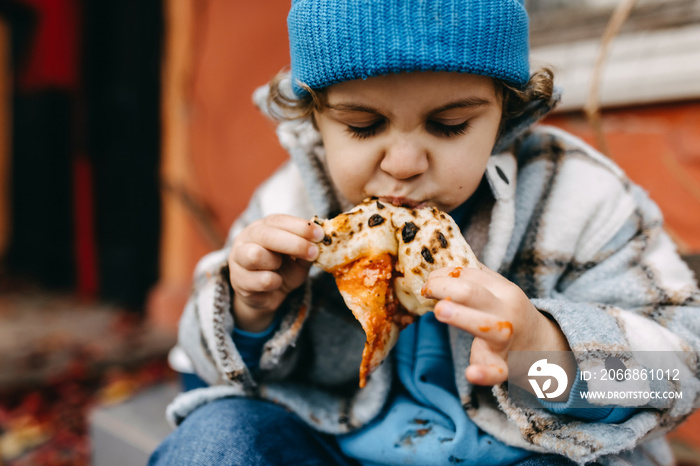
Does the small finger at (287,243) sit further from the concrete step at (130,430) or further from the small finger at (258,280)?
the concrete step at (130,430)

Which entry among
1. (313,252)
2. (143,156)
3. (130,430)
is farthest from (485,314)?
(143,156)

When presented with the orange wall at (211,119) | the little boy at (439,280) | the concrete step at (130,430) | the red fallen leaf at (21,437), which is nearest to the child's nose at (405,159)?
the little boy at (439,280)

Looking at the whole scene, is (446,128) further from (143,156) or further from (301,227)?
(143,156)

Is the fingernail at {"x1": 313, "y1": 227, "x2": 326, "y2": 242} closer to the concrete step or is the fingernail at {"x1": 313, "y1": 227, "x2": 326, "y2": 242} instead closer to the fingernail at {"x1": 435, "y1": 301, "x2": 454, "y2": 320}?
the fingernail at {"x1": 435, "y1": 301, "x2": 454, "y2": 320}

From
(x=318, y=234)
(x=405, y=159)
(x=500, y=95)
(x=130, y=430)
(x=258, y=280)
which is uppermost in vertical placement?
(x=500, y=95)

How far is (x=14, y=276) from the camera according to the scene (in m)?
5.19

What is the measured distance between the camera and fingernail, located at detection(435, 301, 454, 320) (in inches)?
27.6

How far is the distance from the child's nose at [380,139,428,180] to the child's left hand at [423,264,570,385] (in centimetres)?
20

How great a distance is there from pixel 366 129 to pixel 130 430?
119cm

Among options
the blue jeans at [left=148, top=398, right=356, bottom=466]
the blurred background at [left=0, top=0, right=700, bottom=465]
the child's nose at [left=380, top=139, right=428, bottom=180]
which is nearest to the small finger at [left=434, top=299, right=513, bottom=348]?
the child's nose at [left=380, top=139, right=428, bottom=180]

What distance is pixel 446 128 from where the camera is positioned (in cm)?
90

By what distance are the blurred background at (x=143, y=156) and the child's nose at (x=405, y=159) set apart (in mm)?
598

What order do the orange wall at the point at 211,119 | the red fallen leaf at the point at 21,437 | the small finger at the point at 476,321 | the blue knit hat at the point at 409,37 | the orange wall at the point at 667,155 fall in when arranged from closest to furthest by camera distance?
the small finger at the point at 476,321
the blue knit hat at the point at 409,37
the orange wall at the point at 667,155
the red fallen leaf at the point at 21,437
the orange wall at the point at 211,119

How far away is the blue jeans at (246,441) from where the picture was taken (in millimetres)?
944
